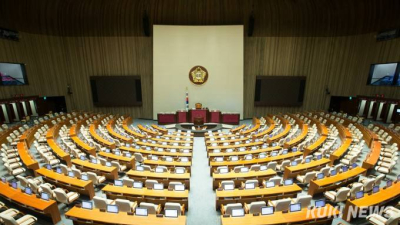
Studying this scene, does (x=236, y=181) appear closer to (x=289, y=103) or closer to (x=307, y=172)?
(x=307, y=172)

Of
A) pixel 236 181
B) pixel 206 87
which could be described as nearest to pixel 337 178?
pixel 236 181

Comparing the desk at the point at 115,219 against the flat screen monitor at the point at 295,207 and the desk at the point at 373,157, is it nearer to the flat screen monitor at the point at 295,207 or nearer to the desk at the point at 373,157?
the flat screen monitor at the point at 295,207

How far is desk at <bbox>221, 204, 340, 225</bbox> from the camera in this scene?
4934 mm

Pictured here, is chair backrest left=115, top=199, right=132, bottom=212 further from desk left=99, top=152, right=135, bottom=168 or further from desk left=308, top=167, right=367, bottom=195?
desk left=308, top=167, right=367, bottom=195

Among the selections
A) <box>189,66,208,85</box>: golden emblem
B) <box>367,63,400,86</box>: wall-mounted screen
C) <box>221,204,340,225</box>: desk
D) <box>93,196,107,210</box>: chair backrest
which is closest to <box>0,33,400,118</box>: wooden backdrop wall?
<box>367,63,400,86</box>: wall-mounted screen

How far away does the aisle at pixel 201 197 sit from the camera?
20.3ft

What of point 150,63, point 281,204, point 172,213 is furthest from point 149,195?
point 150,63

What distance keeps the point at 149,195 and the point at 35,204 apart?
311cm

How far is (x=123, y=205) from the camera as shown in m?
5.57

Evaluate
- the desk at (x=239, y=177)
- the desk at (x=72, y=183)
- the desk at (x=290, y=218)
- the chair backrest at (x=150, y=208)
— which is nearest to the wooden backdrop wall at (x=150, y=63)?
the desk at (x=239, y=177)

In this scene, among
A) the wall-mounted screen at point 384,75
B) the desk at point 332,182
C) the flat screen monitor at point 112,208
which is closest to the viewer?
the flat screen monitor at point 112,208

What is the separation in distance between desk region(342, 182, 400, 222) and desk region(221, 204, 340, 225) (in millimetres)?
871

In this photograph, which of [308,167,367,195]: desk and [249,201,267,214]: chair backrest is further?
[308,167,367,195]: desk

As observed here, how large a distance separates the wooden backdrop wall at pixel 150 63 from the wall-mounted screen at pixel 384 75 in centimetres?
85
